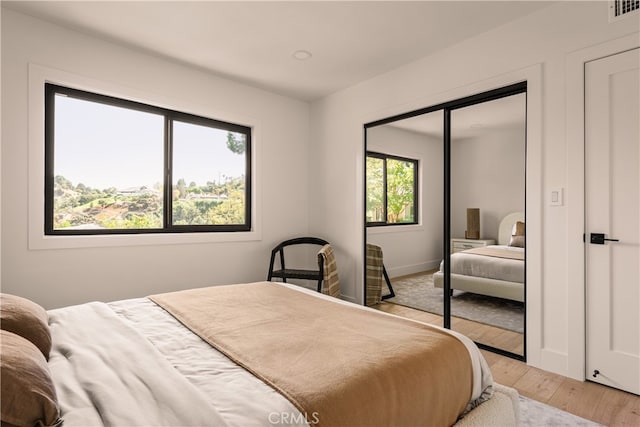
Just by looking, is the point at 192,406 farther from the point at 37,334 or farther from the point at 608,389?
the point at 608,389

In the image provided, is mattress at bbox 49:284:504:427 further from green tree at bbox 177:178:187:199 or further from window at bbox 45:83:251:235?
green tree at bbox 177:178:187:199

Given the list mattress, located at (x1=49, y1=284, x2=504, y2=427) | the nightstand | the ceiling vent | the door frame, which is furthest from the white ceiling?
mattress, located at (x1=49, y1=284, x2=504, y2=427)

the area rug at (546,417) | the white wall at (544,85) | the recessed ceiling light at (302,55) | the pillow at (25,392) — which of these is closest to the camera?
the pillow at (25,392)

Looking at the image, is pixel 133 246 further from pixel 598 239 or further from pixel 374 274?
pixel 598 239

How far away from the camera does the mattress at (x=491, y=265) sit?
106 inches

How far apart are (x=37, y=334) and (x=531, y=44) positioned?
340cm

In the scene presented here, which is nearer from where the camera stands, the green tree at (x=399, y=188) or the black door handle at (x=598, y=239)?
the black door handle at (x=598, y=239)

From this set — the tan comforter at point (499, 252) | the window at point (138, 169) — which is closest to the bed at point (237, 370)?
the tan comforter at point (499, 252)

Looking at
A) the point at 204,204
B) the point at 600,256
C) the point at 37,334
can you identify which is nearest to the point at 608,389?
the point at 600,256

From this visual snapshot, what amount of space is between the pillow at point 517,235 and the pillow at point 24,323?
2955mm

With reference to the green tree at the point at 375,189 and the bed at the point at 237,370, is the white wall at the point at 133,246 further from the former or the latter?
the bed at the point at 237,370

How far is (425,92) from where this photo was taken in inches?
128

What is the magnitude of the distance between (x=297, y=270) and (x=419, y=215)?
1.48 m

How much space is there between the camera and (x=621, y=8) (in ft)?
6.98
